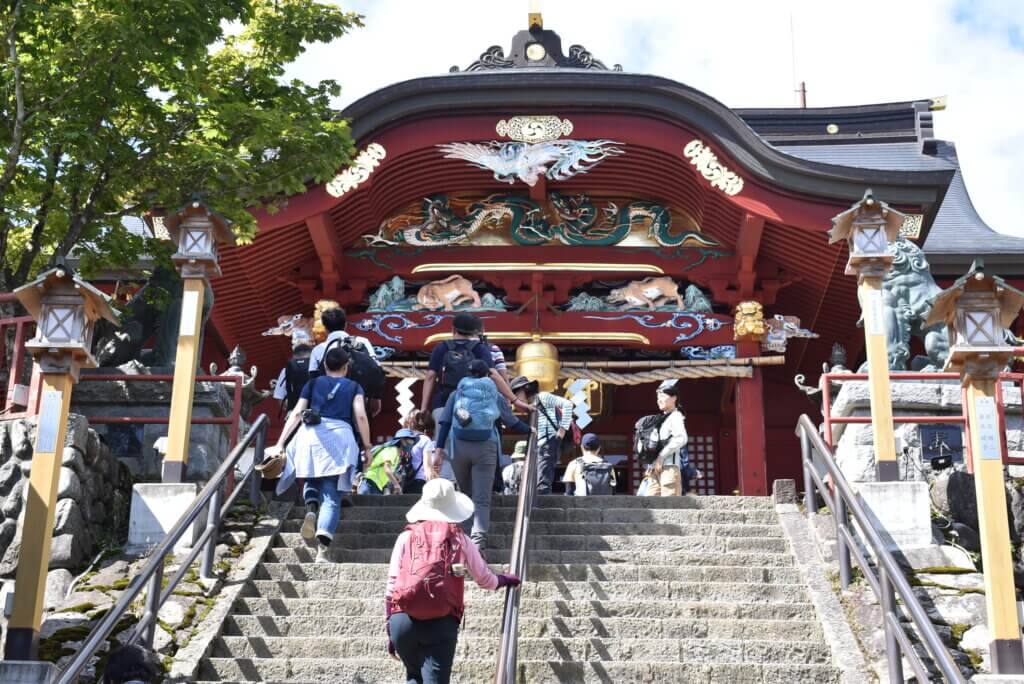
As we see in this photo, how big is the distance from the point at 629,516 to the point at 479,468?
1.64 meters

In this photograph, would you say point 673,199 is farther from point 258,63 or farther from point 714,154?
point 258,63

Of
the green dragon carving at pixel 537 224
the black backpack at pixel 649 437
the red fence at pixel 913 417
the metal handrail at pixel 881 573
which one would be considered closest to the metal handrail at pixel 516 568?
the black backpack at pixel 649 437

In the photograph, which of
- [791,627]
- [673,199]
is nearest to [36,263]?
[673,199]

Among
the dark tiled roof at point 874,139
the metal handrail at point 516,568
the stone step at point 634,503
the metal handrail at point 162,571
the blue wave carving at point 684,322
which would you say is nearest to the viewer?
the metal handrail at point 516,568

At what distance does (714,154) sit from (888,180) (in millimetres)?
1812

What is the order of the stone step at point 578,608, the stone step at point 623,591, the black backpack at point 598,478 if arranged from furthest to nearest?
the black backpack at point 598,478 → the stone step at point 623,591 → the stone step at point 578,608

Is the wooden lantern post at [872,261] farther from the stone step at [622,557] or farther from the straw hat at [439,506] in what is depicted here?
the straw hat at [439,506]

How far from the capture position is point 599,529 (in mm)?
9305

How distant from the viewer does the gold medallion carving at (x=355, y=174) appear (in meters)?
13.1

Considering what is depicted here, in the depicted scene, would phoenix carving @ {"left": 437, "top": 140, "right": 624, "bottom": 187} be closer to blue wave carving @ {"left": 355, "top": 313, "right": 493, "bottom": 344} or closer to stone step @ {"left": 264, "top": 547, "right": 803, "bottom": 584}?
blue wave carving @ {"left": 355, "top": 313, "right": 493, "bottom": 344}

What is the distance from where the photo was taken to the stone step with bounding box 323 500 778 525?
31.1 ft

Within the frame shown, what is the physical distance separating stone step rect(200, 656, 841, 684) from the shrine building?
6676 mm

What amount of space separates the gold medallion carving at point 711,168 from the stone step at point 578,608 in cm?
619

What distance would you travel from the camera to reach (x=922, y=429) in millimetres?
10414
